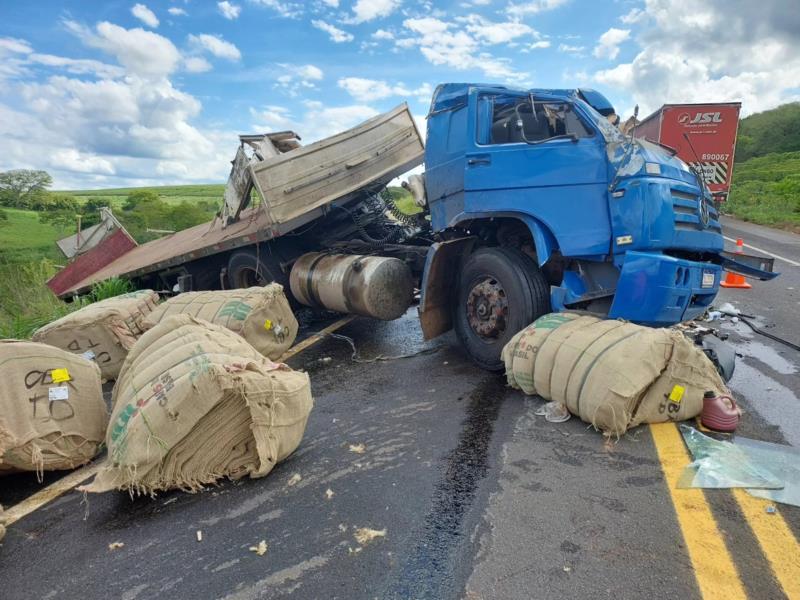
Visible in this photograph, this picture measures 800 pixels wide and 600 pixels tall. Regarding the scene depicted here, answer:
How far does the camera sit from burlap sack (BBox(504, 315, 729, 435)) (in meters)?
2.74

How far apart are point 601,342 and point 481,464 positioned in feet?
3.55

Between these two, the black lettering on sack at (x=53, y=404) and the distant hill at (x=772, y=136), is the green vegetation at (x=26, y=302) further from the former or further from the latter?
the distant hill at (x=772, y=136)

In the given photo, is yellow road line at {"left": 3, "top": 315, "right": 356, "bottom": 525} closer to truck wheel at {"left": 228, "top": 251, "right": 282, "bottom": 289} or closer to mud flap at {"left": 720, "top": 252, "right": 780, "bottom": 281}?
truck wheel at {"left": 228, "top": 251, "right": 282, "bottom": 289}

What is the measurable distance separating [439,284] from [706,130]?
1399 cm

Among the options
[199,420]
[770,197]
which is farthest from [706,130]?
[199,420]

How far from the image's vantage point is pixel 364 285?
5070 millimetres

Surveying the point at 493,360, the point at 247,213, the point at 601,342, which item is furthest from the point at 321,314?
the point at 601,342

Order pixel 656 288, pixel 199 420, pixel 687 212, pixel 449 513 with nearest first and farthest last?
pixel 449 513 → pixel 199 420 → pixel 656 288 → pixel 687 212

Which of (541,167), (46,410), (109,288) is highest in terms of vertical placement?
(541,167)

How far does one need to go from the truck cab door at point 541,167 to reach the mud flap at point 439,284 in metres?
0.46

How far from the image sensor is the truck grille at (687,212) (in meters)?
3.51

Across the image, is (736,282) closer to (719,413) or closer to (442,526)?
(719,413)

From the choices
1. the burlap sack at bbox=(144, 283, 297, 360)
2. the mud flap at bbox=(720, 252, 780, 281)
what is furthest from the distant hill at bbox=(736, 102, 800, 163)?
the burlap sack at bbox=(144, 283, 297, 360)

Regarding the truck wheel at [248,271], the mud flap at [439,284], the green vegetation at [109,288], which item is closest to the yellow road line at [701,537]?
the mud flap at [439,284]
